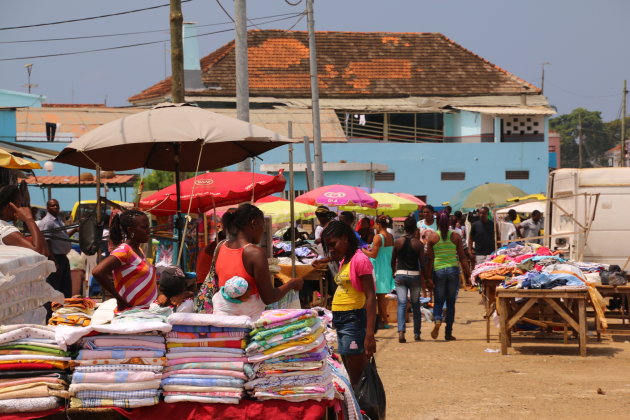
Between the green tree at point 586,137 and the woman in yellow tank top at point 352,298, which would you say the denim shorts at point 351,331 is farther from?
the green tree at point 586,137

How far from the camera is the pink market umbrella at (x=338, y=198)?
64.2 ft

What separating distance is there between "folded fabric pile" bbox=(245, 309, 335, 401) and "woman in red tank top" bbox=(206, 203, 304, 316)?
1.04 m

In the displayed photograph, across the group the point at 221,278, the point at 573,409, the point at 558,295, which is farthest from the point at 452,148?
the point at 221,278

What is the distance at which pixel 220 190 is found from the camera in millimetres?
13672

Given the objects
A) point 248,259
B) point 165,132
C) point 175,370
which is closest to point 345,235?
point 248,259

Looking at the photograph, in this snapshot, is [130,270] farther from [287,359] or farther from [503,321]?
[503,321]

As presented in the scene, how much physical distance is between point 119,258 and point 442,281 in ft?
26.3

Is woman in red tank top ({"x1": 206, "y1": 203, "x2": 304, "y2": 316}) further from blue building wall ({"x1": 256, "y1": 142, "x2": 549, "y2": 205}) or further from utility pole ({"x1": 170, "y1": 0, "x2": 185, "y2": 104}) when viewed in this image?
blue building wall ({"x1": 256, "y1": 142, "x2": 549, "y2": 205})

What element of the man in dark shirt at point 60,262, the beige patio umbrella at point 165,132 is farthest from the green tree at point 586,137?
the beige patio umbrella at point 165,132

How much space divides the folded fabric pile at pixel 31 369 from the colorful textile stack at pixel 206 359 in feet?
1.91

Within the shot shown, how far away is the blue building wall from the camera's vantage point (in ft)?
143

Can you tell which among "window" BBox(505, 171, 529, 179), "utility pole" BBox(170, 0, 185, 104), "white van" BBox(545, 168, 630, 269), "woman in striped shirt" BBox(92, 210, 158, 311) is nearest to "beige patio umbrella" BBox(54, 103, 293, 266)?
"woman in striped shirt" BBox(92, 210, 158, 311)

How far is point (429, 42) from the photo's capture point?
2110 inches

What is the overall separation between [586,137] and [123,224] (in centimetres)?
11209
